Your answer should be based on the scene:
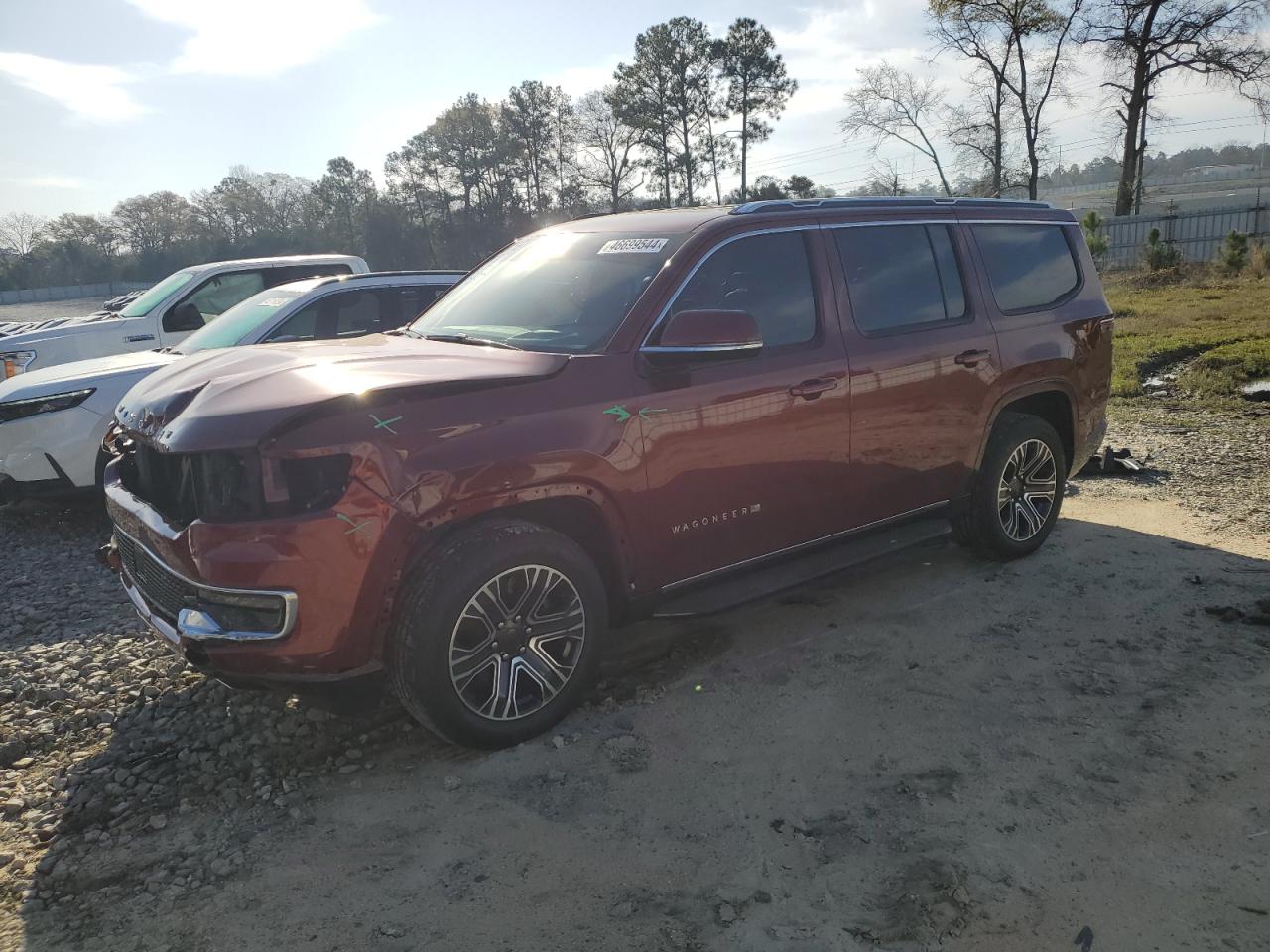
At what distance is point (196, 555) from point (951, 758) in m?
2.79

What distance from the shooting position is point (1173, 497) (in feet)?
21.2

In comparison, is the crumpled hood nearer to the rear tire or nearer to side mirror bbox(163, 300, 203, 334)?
side mirror bbox(163, 300, 203, 334)

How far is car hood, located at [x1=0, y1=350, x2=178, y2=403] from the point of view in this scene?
6461 millimetres

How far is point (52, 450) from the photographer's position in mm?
6406

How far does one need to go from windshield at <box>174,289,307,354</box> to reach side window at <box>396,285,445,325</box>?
767 millimetres

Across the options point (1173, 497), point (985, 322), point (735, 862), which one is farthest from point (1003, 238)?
point (735, 862)

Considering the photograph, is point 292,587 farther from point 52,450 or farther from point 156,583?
point 52,450

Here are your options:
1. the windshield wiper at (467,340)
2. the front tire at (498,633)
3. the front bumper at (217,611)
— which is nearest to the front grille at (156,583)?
the front bumper at (217,611)

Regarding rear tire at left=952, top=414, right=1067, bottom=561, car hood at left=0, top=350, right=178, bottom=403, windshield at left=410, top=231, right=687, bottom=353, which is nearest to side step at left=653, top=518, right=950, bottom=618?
rear tire at left=952, top=414, right=1067, bottom=561

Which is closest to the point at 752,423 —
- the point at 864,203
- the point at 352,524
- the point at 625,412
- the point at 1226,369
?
the point at 625,412

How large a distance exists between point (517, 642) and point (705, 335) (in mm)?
1400

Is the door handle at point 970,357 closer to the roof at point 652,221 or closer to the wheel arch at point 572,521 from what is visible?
the roof at point 652,221

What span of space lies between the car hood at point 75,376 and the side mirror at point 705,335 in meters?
4.90

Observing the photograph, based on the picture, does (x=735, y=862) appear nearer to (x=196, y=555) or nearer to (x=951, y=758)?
(x=951, y=758)
